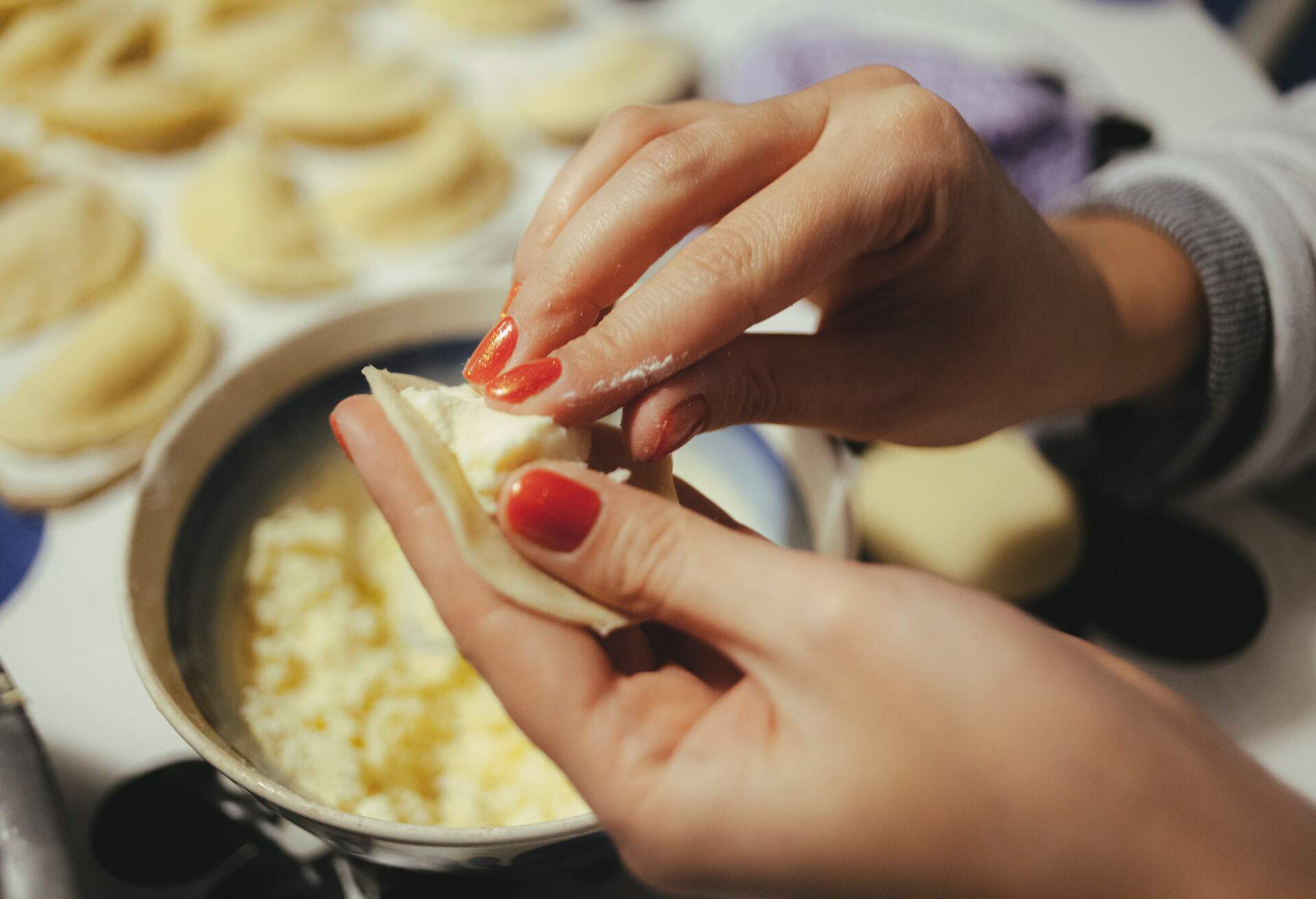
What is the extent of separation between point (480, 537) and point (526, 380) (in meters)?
0.10

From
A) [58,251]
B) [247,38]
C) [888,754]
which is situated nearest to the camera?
[888,754]

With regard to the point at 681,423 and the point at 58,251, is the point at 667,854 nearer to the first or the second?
the point at 681,423

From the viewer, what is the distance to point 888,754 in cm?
36

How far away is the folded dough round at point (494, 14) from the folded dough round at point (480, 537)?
1203 mm

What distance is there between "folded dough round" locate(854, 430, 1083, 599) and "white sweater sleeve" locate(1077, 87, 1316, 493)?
0.12m

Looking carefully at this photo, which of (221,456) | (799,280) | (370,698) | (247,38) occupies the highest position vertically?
(799,280)

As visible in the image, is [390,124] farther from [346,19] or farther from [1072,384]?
[1072,384]

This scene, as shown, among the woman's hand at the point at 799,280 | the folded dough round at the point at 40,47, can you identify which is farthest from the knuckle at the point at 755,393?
the folded dough round at the point at 40,47

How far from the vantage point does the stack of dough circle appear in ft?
3.94

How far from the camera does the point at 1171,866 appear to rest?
365 millimetres

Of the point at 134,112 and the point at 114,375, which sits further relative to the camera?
the point at 134,112

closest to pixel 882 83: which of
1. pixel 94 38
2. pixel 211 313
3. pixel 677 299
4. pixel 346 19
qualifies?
pixel 677 299

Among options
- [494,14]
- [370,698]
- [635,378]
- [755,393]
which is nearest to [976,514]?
[755,393]

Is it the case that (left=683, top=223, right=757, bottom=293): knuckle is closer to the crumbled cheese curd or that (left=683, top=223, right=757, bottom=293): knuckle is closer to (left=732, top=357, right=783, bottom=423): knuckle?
(left=732, top=357, right=783, bottom=423): knuckle
